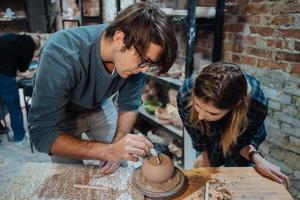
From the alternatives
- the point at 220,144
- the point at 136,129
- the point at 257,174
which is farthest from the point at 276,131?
the point at 136,129

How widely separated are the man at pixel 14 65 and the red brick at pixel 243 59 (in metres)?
2.21

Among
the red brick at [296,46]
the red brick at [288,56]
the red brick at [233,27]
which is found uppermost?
the red brick at [233,27]

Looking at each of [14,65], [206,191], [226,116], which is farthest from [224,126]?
[14,65]

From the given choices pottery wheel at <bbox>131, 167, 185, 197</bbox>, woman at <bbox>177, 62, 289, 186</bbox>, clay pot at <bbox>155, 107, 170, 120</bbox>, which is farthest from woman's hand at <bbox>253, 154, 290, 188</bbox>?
clay pot at <bbox>155, 107, 170, 120</bbox>

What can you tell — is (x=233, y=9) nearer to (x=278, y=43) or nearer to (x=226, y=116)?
(x=278, y=43)

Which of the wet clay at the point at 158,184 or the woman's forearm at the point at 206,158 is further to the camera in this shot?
the woman's forearm at the point at 206,158

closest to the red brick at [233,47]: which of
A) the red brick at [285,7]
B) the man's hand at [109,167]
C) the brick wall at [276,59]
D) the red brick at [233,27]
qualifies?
the brick wall at [276,59]

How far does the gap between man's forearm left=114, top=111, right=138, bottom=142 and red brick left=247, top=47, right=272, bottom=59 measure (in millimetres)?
908

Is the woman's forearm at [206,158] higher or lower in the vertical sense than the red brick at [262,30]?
lower

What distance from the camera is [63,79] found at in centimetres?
115

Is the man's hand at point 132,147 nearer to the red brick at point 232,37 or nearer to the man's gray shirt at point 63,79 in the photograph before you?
the man's gray shirt at point 63,79

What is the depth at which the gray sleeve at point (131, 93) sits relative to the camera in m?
1.58

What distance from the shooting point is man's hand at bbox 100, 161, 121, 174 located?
1.29 metres

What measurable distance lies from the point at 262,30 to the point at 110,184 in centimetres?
134
